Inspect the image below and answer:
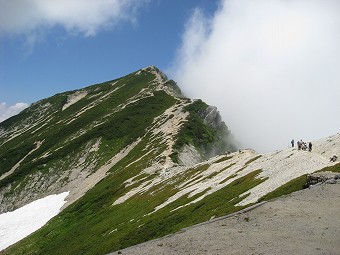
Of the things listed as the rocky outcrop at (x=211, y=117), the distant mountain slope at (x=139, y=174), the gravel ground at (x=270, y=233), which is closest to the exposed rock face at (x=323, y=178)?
the distant mountain slope at (x=139, y=174)

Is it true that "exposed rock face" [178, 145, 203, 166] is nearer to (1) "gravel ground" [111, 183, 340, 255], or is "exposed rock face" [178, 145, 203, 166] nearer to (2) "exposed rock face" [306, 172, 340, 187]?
(2) "exposed rock face" [306, 172, 340, 187]

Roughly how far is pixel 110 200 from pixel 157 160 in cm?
2671

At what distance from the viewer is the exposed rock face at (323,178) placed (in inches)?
1586

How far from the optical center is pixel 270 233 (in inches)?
1129

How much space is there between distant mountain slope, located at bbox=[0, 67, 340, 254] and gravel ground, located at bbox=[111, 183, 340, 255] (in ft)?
30.7

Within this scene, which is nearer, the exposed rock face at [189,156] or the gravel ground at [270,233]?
the gravel ground at [270,233]

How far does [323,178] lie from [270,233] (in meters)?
15.5

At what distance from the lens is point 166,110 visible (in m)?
185

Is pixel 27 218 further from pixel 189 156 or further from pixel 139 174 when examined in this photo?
pixel 189 156

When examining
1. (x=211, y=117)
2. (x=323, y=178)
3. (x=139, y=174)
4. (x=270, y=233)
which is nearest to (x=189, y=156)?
(x=139, y=174)

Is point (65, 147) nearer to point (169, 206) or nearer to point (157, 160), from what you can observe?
point (157, 160)

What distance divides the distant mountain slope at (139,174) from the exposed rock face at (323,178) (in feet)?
6.75

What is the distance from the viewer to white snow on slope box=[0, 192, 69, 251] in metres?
101

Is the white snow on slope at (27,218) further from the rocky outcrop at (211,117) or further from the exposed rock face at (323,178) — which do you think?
the exposed rock face at (323,178)
